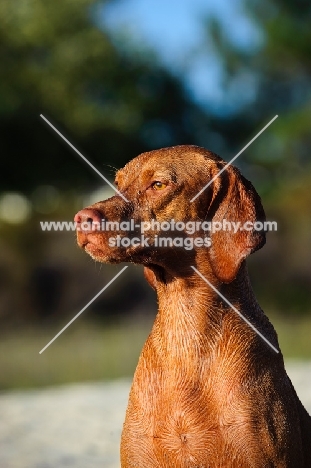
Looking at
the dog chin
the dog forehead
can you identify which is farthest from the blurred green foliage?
the dog chin

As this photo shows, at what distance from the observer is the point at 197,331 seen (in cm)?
347

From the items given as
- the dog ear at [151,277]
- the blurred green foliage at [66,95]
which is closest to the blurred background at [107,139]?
the blurred green foliage at [66,95]

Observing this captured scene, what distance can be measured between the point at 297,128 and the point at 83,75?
4.44 m

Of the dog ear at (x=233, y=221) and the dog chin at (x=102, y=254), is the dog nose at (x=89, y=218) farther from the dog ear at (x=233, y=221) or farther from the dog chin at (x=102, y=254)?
the dog ear at (x=233, y=221)

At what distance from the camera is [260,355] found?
3430mm

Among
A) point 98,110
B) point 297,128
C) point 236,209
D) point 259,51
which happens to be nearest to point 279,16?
point 259,51

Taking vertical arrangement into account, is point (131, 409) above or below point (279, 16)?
below

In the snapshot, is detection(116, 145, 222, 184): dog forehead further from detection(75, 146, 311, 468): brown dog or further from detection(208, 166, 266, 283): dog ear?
detection(208, 166, 266, 283): dog ear

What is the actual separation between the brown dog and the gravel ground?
2189mm

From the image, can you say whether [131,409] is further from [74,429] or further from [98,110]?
[98,110]

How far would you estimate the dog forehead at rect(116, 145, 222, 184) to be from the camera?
345 cm

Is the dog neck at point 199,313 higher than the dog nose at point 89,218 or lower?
lower

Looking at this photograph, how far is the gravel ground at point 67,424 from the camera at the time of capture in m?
5.71

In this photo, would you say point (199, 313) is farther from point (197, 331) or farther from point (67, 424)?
point (67, 424)
